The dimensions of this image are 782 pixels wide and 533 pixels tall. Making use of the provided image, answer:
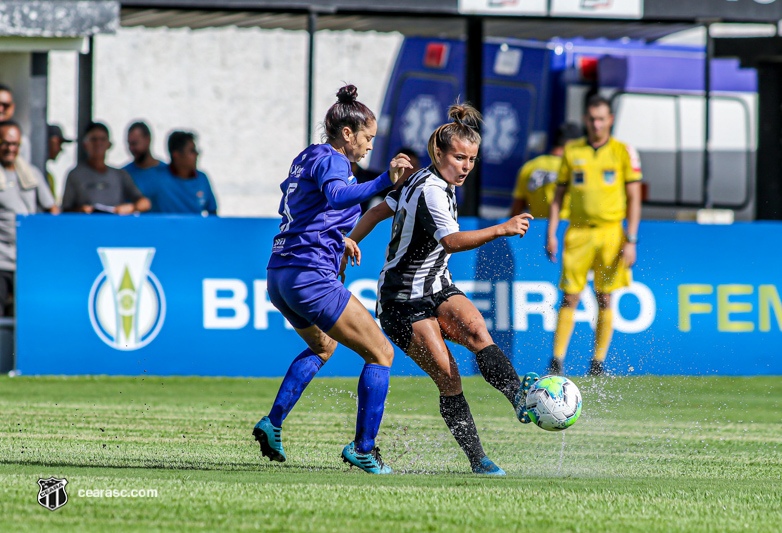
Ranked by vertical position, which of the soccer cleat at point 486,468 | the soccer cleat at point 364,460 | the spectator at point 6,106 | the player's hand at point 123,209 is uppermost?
the spectator at point 6,106

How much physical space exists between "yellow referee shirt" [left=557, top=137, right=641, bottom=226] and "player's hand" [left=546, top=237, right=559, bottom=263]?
13.9 inches

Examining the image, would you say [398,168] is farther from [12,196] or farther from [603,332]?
[12,196]

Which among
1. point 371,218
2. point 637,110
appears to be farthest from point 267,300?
point 637,110

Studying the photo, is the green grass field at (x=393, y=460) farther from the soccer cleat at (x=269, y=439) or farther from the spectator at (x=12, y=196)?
the spectator at (x=12, y=196)

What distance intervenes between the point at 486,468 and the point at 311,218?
160 cm

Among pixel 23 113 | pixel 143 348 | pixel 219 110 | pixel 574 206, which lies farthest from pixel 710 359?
pixel 219 110

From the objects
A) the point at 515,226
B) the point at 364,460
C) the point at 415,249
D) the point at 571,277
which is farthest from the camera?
the point at 571,277

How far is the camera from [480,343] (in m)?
6.00

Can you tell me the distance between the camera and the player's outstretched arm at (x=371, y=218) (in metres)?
6.21

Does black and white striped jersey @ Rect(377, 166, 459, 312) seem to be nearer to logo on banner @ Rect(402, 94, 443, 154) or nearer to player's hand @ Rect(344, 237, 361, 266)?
player's hand @ Rect(344, 237, 361, 266)

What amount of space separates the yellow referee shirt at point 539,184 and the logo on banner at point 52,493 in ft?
25.8

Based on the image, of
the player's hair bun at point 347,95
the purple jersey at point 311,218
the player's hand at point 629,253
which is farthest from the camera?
the player's hand at point 629,253

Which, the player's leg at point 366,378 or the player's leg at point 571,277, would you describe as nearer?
the player's leg at point 366,378

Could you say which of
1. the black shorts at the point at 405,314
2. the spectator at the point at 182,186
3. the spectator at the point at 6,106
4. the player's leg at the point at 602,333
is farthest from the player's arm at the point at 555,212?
the spectator at the point at 6,106
